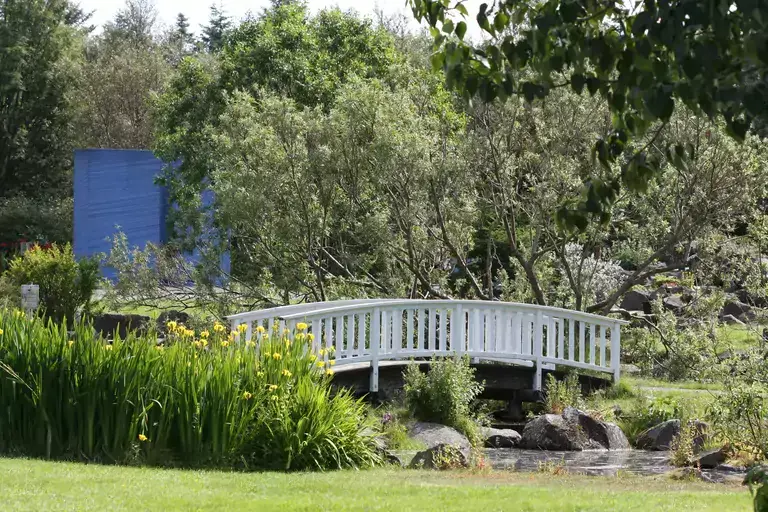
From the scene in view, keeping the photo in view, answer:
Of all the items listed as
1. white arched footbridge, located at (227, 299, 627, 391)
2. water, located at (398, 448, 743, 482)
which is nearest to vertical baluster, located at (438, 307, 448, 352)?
white arched footbridge, located at (227, 299, 627, 391)

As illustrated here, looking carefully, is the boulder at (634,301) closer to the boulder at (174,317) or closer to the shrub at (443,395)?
the boulder at (174,317)

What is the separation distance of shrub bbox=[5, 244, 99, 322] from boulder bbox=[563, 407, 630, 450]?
1056cm

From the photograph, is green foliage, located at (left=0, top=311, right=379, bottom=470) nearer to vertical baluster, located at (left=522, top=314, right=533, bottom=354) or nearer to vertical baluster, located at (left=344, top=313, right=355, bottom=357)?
vertical baluster, located at (left=344, top=313, right=355, bottom=357)

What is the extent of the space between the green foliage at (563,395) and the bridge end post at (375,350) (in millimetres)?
2328

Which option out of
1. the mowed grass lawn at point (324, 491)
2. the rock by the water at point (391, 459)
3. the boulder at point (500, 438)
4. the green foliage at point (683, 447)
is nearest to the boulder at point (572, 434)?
the boulder at point (500, 438)

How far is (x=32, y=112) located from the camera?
4125cm

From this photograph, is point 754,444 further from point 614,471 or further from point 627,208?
point 627,208

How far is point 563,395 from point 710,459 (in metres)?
3.93

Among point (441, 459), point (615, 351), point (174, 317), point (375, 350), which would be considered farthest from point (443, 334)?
point (174, 317)

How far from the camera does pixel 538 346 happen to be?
14.8 metres

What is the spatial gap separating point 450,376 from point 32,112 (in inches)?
1263

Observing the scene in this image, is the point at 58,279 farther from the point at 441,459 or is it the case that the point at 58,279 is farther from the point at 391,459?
the point at 441,459

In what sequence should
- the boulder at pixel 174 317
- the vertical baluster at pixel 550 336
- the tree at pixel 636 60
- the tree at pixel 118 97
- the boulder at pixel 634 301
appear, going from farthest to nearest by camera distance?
the tree at pixel 118 97
the boulder at pixel 634 301
the boulder at pixel 174 317
the vertical baluster at pixel 550 336
the tree at pixel 636 60

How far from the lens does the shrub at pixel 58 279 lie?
19.9 metres
